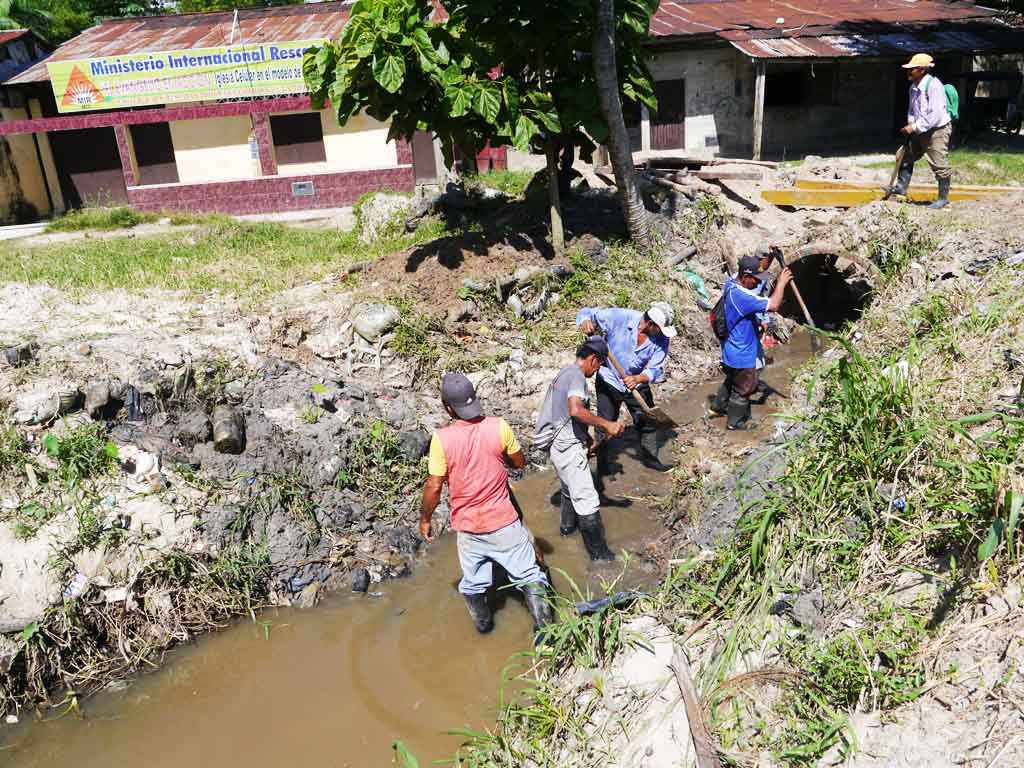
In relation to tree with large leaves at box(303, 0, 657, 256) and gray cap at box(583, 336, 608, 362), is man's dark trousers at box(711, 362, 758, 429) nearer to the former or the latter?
gray cap at box(583, 336, 608, 362)

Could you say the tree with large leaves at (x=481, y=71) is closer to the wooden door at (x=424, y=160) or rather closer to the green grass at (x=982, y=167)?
the green grass at (x=982, y=167)

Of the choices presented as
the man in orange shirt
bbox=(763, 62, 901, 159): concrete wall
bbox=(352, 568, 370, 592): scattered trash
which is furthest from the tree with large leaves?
bbox=(763, 62, 901, 159): concrete wall

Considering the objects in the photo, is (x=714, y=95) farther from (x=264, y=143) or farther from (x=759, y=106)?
(x=264, y=143)

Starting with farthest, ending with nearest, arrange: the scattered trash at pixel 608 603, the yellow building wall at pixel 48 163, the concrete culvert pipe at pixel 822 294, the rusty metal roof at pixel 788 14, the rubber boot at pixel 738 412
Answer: the yellow building wall at pixel 48 163, the rusty metal roof at pixel 788 14, the concrete culvert pipe at pixel 822 294, the rubber boot at pixel 738 412, the scattered trash at pixel 608 603

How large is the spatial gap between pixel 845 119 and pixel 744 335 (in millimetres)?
14483

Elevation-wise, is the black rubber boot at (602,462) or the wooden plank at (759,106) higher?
the wooden plank at (759,106)

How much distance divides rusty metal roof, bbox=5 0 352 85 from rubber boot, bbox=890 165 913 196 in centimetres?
1302

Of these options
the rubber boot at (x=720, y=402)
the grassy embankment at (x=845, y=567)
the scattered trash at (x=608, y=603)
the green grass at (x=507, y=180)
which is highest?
the green grass at (x=507, y=180)

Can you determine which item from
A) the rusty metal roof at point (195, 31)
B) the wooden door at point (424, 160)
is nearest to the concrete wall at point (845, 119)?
the wooden door at point (424, 160)

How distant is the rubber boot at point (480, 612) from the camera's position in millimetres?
4949

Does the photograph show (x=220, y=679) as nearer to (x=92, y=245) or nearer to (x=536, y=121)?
(x=536, y=121)

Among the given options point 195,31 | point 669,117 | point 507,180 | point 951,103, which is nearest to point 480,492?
point 951,103

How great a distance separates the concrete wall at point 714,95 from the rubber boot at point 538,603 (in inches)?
616

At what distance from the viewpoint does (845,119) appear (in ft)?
61.2
